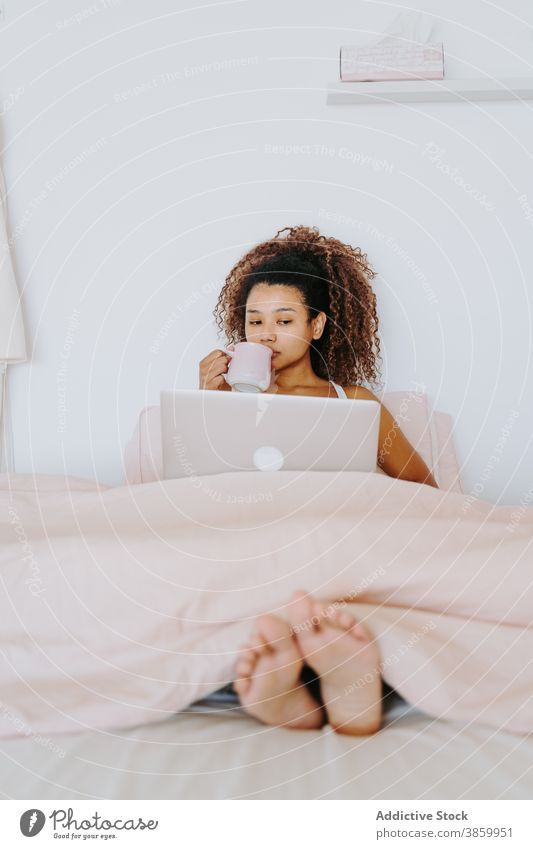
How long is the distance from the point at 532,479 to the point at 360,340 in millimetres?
540

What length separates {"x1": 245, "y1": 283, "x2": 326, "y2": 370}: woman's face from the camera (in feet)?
5.95

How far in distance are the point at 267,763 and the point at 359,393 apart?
45.6 inches

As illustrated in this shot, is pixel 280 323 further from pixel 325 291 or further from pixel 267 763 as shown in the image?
pixel 267 763

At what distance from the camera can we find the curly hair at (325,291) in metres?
1.86

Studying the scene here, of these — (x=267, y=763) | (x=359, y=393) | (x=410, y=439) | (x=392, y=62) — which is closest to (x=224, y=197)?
(x=392, y=62)

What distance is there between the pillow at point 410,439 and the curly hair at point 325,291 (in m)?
Answer: 0.14

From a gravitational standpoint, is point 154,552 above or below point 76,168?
below

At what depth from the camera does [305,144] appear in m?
1.93

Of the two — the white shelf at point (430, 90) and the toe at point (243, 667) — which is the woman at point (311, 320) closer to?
the white shelf at point (430, 90)

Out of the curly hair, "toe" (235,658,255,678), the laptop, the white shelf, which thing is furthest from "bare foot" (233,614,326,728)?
the white shelf

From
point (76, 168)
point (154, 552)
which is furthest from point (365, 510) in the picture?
point (76, 168)

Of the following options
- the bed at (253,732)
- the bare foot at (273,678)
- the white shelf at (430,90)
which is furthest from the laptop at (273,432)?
the white shelf at (430,90)

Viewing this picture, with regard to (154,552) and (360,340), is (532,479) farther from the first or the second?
(154,552)

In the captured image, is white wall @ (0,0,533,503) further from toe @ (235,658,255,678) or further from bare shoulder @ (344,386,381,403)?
toe @ (235,658,255,678)
